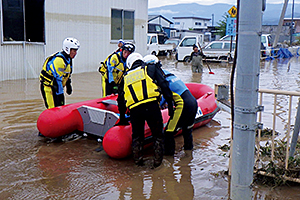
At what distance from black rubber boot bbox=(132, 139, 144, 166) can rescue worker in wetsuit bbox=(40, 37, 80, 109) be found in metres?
1.91

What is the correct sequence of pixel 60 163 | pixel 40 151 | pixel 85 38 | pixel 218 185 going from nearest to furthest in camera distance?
pixel 218 185 < pixel 60 163 < pixel 40 151 < pixel 85 38

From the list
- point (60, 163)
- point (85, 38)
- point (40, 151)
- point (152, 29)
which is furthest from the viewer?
point (152, 29)

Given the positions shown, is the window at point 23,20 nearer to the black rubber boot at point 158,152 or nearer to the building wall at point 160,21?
the black rubber boot at point 158,152

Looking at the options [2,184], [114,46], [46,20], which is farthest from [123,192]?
[114,46]

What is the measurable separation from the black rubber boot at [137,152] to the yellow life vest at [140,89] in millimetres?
519

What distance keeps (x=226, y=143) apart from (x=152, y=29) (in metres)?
27.7

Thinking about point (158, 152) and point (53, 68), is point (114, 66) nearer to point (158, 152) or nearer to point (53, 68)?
point (53, 68)

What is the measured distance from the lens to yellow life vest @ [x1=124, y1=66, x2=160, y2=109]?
4.58 metres

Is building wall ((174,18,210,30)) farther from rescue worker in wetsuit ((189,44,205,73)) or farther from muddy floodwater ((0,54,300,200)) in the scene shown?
muddy floodwater ((0,54,300,200))

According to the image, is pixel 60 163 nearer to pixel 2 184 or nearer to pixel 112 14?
pixel 2 184

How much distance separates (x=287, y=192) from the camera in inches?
153

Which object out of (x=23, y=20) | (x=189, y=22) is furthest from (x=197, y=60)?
(x=189, y=22)

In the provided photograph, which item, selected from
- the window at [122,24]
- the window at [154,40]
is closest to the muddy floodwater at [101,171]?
the window at [122,24]

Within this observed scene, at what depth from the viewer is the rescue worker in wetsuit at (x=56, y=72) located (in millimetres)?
5727
